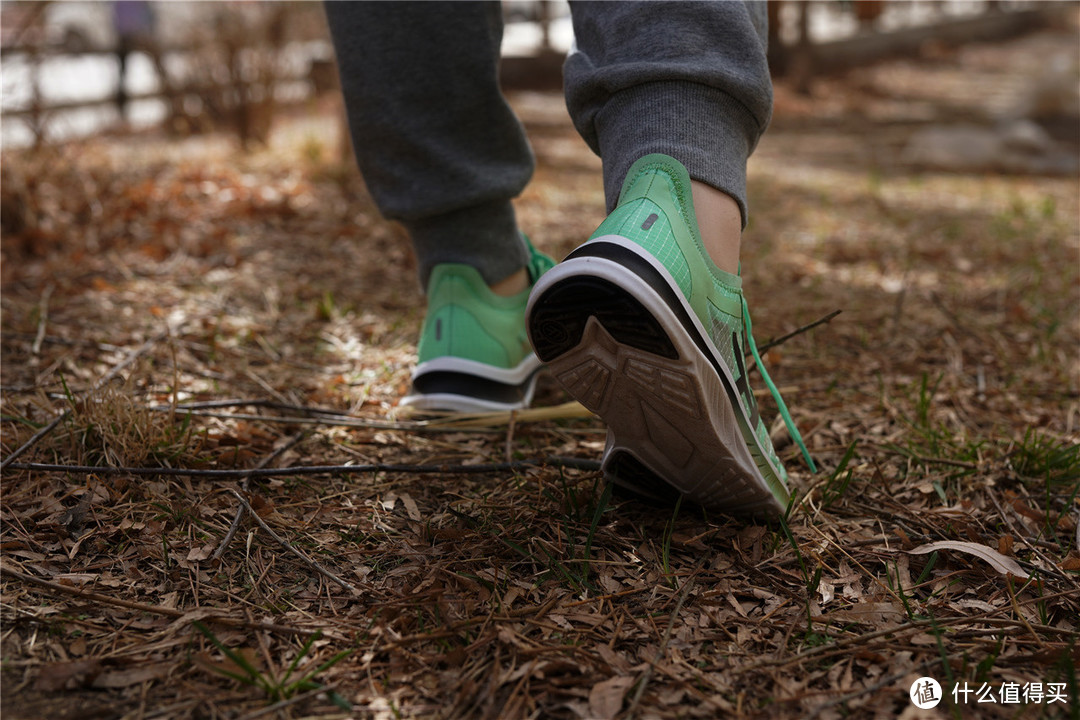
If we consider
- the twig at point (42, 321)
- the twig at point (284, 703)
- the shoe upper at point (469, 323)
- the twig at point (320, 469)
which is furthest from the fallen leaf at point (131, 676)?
the twig at point (42, 321)

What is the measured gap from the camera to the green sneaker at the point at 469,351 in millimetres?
1470

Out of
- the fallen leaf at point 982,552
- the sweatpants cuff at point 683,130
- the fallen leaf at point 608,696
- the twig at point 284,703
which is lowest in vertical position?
the fallen leaf at point 982,552

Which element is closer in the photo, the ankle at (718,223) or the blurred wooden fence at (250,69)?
the ankle at (718,223)

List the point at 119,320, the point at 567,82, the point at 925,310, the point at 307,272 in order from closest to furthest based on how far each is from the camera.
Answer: the point at 567,82 < the point at 119,320 < the point at 925,310 < the point at 307,272

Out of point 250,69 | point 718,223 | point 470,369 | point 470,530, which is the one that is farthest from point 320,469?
point 250,69

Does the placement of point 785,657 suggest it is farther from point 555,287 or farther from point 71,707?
point 71,707

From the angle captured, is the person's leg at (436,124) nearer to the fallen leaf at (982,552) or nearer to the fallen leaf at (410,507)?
the fallen leaf at (410,507)

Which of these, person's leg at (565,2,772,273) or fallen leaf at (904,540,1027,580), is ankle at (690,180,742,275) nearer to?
person's leg at (565,2,772,273)

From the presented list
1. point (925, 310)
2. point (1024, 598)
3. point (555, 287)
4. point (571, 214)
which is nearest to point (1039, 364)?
point (925, 310)

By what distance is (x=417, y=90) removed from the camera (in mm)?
1414

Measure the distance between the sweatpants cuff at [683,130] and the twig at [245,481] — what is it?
0.65m

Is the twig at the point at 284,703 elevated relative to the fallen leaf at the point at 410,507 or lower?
elevated

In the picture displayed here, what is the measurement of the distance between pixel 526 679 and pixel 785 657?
286 mm

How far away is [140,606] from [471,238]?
2.81ft
